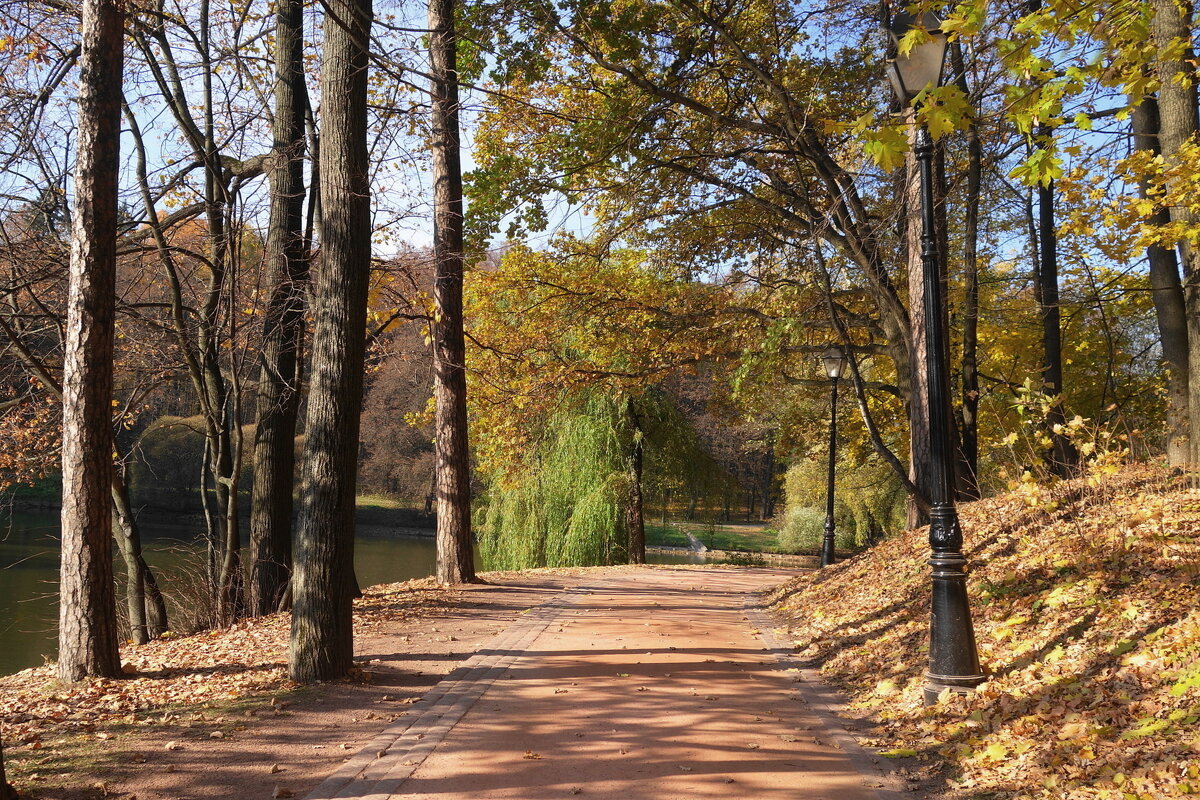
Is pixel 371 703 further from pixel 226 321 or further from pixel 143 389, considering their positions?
pixel 143 389

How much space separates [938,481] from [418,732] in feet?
13.1

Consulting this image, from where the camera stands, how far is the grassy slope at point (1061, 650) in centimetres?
470

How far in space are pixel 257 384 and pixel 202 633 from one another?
2.93 m

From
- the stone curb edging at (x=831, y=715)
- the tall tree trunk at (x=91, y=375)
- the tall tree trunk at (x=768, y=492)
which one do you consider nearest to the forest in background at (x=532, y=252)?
the tall tree trunk at (x=91, y=375)

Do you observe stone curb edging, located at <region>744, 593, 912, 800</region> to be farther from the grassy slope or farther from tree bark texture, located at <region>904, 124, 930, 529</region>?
tree bark texture, located at <region>904, 124, 930, 529</region>

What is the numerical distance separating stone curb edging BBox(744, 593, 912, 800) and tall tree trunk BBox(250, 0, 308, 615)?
18.7 feet

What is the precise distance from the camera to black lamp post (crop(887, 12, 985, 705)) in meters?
6.26

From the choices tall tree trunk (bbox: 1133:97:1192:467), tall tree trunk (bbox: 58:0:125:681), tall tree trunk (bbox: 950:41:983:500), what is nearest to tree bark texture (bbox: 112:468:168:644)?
tall tree trunk (bbox: 58:0:125:681)

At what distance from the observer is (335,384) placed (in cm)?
717

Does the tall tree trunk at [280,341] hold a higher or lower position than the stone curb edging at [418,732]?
higher

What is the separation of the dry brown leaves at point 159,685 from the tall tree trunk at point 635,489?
13.2 metres

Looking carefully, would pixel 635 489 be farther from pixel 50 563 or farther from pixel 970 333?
pixel 50 563

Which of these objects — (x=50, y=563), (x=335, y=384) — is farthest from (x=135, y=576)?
(x=50, y=563)

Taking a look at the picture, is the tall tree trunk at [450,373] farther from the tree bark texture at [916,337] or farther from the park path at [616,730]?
the tree bark texture at [916,337]
